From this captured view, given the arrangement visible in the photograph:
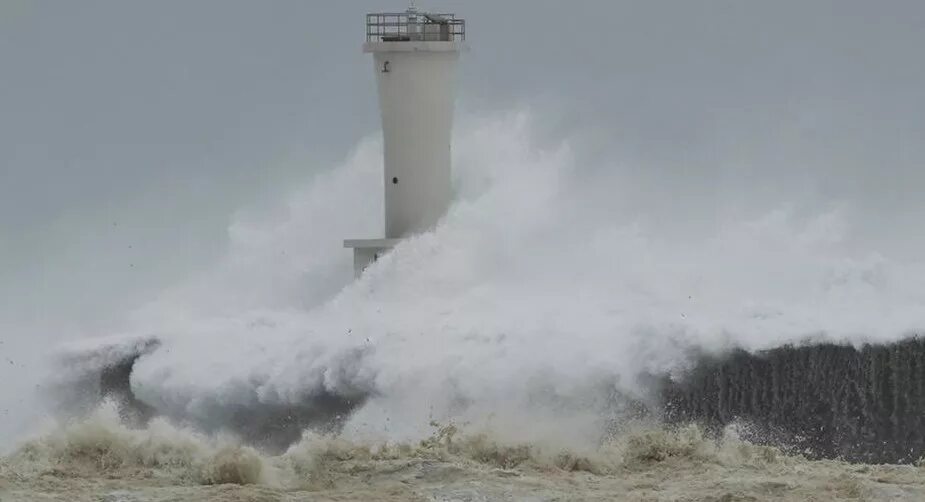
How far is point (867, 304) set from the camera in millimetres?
57406

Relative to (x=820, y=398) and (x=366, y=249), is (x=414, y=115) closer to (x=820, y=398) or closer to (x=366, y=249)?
(x=366, y=249)

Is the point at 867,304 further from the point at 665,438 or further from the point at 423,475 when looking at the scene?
the point at 423,475

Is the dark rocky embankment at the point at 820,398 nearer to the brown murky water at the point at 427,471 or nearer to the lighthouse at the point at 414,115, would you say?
the brown murky water at the point at 427,471

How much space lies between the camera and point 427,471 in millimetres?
49125

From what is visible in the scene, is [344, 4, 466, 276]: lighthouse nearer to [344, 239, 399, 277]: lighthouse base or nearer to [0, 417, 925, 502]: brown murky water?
[344, 239, 399, 277]: lighthouse base

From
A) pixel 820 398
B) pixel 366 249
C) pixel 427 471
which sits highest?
pixel 366 249

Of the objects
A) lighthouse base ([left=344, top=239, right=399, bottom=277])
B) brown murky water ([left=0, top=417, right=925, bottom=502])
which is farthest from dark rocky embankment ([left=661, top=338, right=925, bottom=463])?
lighthouse base ([left=344, top=239, right=399, bottom=277])

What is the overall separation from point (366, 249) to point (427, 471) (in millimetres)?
13412

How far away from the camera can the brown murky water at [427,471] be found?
47.7 m

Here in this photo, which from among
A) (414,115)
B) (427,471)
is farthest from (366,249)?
(427,471)

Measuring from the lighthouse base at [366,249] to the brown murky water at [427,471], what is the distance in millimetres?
9264

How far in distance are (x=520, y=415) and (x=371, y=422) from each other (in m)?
3.46

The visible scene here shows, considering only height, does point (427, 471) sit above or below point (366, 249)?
below

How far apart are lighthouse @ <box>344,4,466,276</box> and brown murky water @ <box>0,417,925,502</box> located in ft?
32.1
